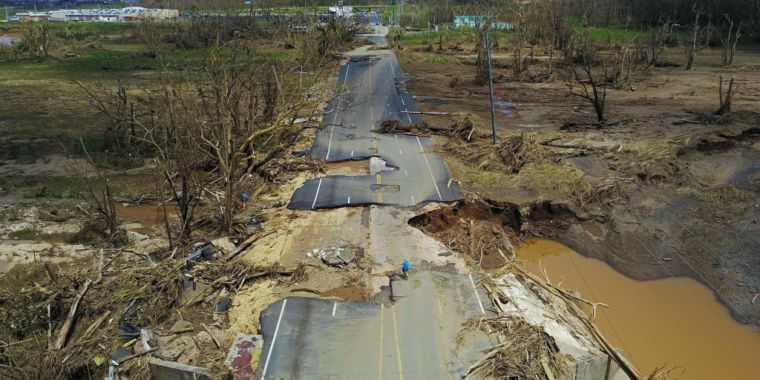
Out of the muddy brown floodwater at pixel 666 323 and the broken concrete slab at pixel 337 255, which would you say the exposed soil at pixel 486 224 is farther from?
the broken concrete slab at pixel 337 255

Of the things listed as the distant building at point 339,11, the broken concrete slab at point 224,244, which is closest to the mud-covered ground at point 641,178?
the broken concrete slab at point 224,244

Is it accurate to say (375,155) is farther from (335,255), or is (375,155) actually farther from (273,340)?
(273,340)

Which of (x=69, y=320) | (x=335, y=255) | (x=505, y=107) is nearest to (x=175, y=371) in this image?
(x=69, y=320)

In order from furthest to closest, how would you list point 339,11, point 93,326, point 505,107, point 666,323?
point 339,11
point 505,107
point 666,323
point 93,326

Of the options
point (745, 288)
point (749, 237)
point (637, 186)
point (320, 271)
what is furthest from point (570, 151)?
point (320, 271)

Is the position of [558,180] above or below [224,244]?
above

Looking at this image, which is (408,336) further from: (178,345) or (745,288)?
(745,288)
